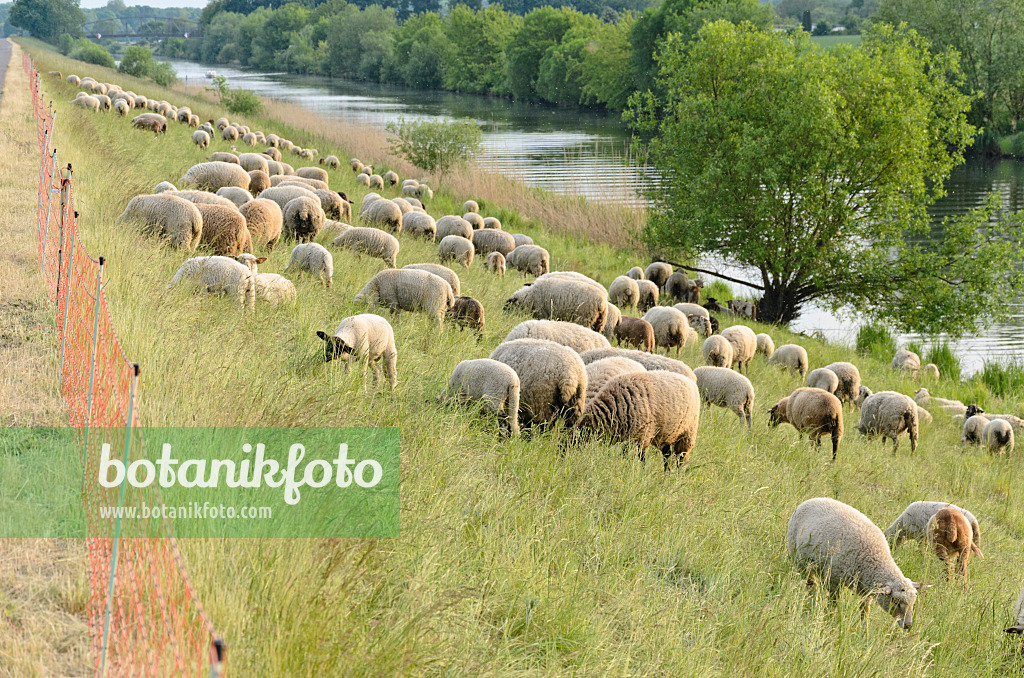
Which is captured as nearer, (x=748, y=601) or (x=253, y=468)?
(x=253, y=468)

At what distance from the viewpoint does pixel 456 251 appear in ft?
52.5

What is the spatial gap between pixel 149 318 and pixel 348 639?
397cm

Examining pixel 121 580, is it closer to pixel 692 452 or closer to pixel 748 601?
pixel 748 601

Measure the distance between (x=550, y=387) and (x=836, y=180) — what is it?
1561cm

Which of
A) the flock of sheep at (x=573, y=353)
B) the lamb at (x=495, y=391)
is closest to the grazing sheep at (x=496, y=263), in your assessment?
the flock of sheep at (x=573, y=353)

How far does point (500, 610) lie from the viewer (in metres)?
4.22

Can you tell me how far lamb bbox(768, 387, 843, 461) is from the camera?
1012cm

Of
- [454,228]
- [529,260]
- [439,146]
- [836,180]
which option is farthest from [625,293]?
[439,146]

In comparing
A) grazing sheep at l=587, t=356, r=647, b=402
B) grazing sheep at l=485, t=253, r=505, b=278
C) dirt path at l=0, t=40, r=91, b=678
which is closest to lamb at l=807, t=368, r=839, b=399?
grazing sheep at l=587, t=356, r=647, b=402

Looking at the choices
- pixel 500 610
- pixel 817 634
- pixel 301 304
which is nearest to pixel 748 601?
pixel 817 634

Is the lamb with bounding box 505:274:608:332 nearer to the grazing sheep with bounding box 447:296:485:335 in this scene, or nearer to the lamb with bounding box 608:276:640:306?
the grazing sheep with bounding box 447:296:485:335

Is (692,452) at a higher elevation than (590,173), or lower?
lower

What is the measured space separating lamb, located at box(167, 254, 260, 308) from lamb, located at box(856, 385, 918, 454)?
320 inches

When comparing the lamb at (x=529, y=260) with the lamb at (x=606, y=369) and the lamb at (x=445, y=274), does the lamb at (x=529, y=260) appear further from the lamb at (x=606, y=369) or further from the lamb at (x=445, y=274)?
the lamb at (x=606, y=369)
